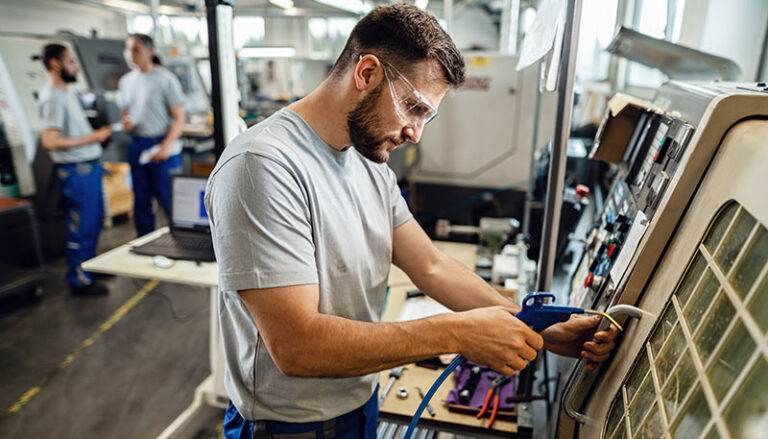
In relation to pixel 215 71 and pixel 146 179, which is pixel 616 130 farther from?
pixel 146 179

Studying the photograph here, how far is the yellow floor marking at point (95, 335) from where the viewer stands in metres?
2.35

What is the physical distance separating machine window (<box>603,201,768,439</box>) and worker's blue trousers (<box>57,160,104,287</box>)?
3555 millimetres

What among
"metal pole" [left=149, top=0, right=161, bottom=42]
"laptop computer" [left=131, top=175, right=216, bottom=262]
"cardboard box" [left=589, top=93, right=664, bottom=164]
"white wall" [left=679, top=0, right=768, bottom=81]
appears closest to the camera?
"cardboard box" [left=589, top=93, right=664, bottom=164]

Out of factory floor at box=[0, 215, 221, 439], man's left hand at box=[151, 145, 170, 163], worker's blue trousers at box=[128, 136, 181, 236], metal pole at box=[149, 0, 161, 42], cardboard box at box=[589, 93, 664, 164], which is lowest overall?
factory floor at box=[0, 215, 221, 439]

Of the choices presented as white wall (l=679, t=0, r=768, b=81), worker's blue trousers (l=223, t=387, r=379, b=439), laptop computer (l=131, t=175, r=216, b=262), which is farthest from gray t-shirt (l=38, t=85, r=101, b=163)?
white wall (l=679, t=0, r=768, b=81)

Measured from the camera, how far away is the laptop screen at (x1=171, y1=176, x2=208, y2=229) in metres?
2.17

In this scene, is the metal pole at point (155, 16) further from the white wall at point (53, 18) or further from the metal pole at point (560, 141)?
the metal pole at point (560, 141)

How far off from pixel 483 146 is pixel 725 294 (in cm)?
272

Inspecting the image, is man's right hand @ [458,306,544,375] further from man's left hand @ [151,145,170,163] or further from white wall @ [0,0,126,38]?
white wall @ [0,0,126,38]

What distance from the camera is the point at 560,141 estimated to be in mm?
912

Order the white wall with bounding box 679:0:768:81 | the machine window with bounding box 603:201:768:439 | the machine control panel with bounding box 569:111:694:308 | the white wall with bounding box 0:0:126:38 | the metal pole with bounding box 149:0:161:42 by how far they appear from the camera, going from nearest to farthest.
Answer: the machine window with bounding box 603:201:768:439 < the machine control panel with bounding box 569:111:694:308 < the white wall with bounding box 679:0:768:81 < the metal pole with bounding box 149:0:161:42 < the white wall with bounding box 0:0:126:38

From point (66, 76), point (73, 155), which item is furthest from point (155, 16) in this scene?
point (73, 155)

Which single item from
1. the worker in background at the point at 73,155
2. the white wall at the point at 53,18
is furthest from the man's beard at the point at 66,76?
the white wall at the point at 53,18

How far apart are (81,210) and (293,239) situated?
3137 millimetres
